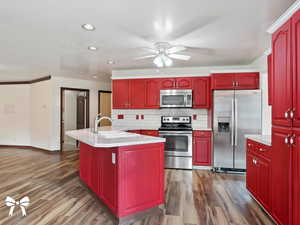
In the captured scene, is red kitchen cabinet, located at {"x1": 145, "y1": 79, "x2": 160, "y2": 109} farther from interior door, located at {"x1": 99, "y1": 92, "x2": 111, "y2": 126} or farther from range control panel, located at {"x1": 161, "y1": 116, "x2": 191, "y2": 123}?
interior door, located at {"x1": 99, "y1": 92, "x2": 111, "y2": 126}

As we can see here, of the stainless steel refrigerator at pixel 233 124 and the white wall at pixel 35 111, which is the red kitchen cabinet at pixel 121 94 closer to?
the white wall at pixel 35 111

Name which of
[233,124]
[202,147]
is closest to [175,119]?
[202,147]

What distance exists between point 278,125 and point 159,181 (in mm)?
1455

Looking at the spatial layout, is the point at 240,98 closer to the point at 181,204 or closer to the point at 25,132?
the point at 181,204

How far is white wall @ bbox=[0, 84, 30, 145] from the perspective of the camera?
20.6ft

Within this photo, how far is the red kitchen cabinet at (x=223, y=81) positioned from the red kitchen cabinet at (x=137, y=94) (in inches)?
65.6

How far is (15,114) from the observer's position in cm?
633

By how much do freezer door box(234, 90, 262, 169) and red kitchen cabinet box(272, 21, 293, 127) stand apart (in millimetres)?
1766

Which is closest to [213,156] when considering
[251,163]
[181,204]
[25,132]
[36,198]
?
[251,163]

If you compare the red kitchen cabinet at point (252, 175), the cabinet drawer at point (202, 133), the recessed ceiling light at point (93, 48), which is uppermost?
the recessed ceiling light at point (93, 48)

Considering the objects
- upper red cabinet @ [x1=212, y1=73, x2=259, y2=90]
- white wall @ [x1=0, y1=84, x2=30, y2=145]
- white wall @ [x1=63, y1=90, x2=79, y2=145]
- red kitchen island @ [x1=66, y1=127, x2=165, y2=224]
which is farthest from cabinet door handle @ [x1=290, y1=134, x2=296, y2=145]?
white wall @ [x1=0, y1=84, x2=30, y2=145]

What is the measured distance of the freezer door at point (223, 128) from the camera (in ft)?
12.7

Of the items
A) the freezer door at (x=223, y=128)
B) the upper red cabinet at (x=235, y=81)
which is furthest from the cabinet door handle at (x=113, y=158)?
the upper red cabinet at (x=235, y=81)

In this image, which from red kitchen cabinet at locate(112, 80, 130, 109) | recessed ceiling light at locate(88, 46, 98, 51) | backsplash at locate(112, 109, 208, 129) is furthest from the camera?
red kitchen cabinet at locate(112, 80, 130, 109)
